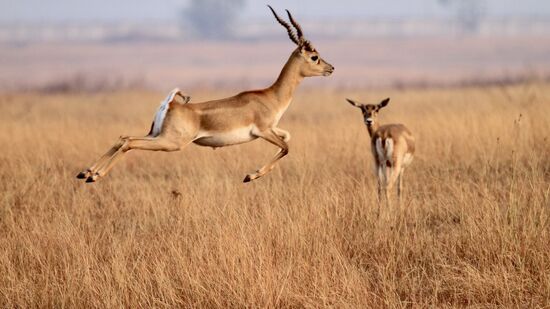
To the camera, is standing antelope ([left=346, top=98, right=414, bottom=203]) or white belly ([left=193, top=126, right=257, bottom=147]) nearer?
white belly ([left=193, top=126, right=257, bottom=147])

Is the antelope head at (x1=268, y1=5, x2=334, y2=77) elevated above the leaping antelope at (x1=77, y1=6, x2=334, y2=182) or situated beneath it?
elevated above

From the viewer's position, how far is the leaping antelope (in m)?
6.96

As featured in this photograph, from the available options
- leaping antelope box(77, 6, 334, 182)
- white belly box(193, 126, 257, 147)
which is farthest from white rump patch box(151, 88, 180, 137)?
white belly box(193, 126, 257, 147)

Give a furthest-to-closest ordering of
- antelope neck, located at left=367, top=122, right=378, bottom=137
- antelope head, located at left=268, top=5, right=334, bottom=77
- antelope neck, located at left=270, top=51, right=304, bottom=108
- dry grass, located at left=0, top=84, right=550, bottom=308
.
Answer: antelope neck, located at left=367, top=122, right=378, bottom=137
antelope head, located at left=268, top=5, right=334, bottom=77
antelope neck, located at left=270, top=51, right=304, bottom=108
dry grass, located at left=0, top=84, right=550, bottom=308

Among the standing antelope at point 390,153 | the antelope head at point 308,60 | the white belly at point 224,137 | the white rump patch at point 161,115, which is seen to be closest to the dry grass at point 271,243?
the standing antelope at point 390,153

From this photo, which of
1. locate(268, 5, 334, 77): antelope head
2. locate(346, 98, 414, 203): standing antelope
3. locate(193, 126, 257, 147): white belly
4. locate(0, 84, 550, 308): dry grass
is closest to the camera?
locate(0, 84, 550, 308): dry grass

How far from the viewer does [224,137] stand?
718 cm

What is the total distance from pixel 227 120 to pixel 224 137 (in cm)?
14

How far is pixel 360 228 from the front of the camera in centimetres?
684

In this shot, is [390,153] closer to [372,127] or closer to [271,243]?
[372,127]

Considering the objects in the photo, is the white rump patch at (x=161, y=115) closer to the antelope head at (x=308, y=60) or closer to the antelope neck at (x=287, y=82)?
the antelope neck at (x=287, y=82)

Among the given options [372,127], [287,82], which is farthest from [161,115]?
[372,127]

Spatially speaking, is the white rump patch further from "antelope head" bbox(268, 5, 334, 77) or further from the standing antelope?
the standing antelope

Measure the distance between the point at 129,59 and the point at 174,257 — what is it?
313 feet
